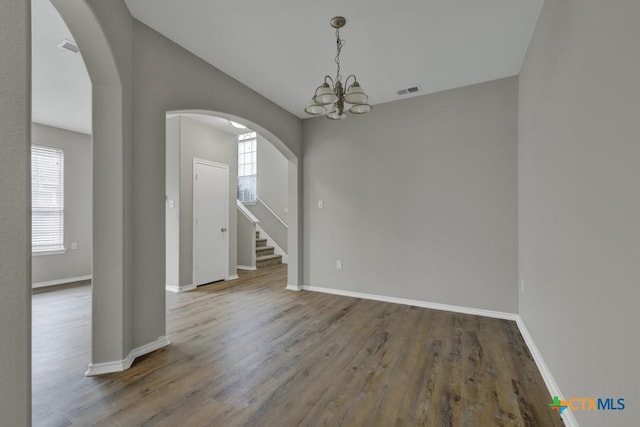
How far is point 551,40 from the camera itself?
1.99 meters

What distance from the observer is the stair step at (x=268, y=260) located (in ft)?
21.7

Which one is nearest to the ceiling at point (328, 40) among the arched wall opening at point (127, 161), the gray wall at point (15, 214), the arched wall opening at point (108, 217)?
the arched wall opening at point (127, 161)

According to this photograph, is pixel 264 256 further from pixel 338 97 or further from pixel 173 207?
pixel 338 97

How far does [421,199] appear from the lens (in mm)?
3781

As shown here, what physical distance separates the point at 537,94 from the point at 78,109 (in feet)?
19.8

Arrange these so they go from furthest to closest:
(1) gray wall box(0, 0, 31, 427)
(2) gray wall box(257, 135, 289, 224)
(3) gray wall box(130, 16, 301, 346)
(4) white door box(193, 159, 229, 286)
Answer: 1. (2) gray wall box(257, 135, 289, 224)
2. (4) white door box(193, 159, 229, 286)
3. (3) gray wall box(130, 16, 301, 346)
4. (1) gray wall box(0, 0, 31, 427)

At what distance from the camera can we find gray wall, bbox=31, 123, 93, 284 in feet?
16.5

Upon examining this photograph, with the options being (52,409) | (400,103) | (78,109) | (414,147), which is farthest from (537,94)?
(78,109)

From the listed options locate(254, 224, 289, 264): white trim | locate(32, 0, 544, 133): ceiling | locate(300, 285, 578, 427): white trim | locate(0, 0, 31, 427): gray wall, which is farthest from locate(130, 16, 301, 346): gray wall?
locate(254, 224, 289, 264): white trim

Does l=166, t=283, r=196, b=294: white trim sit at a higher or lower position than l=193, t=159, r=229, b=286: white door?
lower

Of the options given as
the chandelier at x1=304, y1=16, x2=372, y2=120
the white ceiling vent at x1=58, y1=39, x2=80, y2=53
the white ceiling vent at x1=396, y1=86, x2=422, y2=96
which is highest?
the white ceiling vent at x1=58, y1=39, x2=80, y2=53

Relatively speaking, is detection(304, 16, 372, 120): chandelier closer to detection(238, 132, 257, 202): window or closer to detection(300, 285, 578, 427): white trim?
detection(300, 285, 578, 427): white trim

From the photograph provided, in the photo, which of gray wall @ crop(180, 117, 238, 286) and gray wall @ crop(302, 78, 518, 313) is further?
gray wall @ crop(180, 117, 238, 286)

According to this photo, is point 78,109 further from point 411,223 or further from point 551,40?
point 551,40
